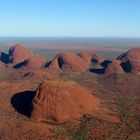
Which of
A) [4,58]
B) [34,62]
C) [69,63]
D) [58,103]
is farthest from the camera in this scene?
[4,58]

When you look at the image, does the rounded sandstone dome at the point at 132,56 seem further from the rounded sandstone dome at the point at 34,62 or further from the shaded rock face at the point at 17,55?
the shaded rock face at the point at 17,55

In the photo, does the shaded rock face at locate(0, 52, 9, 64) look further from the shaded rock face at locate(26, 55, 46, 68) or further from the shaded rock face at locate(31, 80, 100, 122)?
the shaded rock face at locate(31, 80, 100, 122)

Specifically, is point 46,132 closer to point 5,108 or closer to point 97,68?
point 5,108

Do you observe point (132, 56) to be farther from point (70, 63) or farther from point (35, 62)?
point (35, 62)

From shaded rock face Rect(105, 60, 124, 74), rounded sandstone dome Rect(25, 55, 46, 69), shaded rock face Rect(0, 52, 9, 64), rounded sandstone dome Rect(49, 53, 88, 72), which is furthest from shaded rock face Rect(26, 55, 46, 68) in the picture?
shaded rock face Rect(105, 60, 124, 74)

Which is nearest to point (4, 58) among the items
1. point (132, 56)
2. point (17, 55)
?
point (17, 55)

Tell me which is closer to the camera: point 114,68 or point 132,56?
point 114,68
